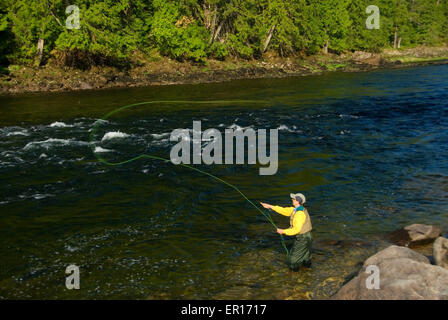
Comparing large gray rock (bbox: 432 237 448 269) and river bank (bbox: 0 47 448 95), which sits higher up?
river bank (bbox: 0 47 448 95)

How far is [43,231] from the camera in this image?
10758mm

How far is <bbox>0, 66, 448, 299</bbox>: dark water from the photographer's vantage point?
862cm

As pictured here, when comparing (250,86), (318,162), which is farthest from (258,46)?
(318,162)

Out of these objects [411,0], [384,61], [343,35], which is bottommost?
[384,61]

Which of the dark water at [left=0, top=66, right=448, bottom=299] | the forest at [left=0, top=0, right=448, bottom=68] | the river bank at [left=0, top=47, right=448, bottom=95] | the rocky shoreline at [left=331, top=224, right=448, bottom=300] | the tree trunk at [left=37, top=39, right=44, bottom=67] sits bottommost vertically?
the dark water at [left=0, top=66, right=448, bottom=299]

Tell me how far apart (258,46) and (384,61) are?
63.1 feet

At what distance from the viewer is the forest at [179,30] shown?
128 ft

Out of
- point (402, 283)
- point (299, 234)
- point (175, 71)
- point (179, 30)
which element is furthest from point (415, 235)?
point (179, 30)

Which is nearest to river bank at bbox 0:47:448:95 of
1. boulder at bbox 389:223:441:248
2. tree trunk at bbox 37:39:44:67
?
tree trunk at bbox 37:39:44:67

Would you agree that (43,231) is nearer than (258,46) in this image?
Yes

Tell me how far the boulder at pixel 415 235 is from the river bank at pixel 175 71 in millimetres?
32316

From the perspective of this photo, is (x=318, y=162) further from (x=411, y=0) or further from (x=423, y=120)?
(x=411, y=0)

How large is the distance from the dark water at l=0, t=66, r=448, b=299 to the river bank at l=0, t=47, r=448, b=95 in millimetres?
11467

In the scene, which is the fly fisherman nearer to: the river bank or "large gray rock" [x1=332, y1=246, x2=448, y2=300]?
"large gray rock" [x1=332, y1=246, x2=448, y2=300]
